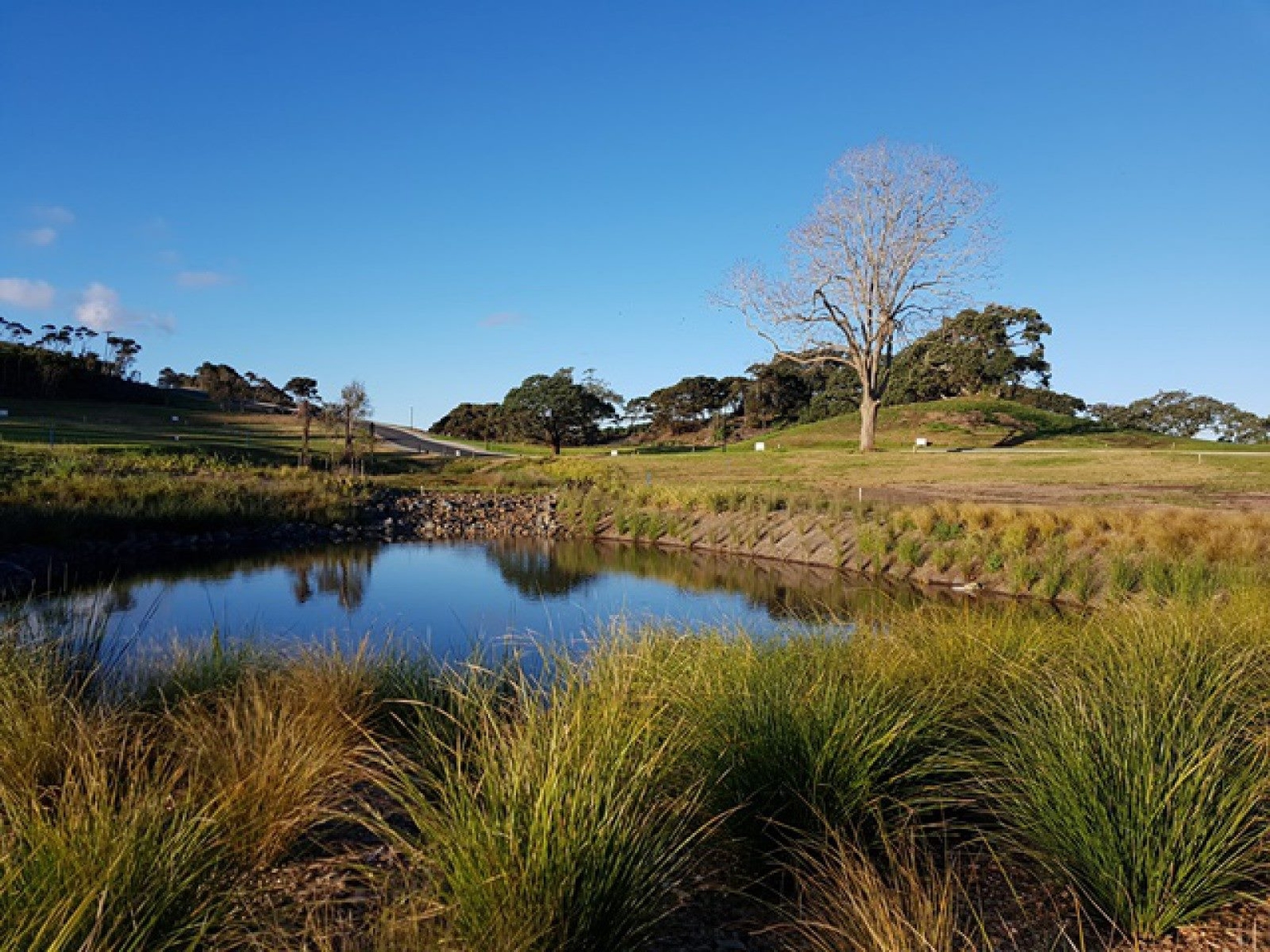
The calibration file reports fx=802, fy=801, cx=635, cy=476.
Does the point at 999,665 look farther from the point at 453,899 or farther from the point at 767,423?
the point at 767,423

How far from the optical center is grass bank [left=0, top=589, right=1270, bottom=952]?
2105 millimetres

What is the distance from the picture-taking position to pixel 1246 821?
2662 mm

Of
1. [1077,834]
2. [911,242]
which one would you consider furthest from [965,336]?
[1077,834]

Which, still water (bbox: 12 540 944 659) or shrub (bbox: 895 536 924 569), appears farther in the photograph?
shrub (bbox: 895 536 924 569)

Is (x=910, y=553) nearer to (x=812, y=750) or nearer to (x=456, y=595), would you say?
(x=456, y=595)

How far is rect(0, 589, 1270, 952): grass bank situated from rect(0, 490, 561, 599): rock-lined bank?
875 centimetres

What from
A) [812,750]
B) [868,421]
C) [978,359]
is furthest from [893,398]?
[812,750]

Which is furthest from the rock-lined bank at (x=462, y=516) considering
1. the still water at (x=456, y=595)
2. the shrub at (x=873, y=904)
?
the shrub at (x=873, y=904)

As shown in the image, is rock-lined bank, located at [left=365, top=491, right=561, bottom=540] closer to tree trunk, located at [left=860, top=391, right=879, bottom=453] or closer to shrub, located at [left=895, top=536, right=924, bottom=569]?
shrub, located at [left=895, top=536, right=924, bottom=569]

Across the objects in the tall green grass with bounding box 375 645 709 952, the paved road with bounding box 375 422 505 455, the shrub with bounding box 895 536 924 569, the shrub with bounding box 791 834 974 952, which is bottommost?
the shrub with bounding box 895 536 924 569

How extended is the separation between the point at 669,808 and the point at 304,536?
60.0ft

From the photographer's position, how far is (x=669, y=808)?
268 centimetres

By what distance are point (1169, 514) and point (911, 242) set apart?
67.8ft

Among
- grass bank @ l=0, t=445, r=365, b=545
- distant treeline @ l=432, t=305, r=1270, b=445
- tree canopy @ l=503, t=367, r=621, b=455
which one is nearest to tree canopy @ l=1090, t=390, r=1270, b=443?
distant treeline @ l=432, t=305, r=1270, b=445
